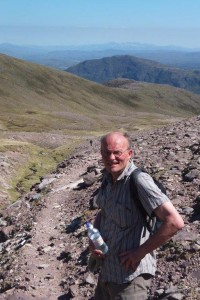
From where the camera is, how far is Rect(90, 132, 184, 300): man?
305 inches

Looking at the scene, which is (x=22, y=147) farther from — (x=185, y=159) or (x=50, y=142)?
(x=185, y=159)

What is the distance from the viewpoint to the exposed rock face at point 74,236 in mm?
13242

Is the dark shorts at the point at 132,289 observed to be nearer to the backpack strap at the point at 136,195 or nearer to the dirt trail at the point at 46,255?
the backpack strap at the point at 136,195

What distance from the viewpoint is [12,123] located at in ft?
408

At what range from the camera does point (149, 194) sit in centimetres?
741

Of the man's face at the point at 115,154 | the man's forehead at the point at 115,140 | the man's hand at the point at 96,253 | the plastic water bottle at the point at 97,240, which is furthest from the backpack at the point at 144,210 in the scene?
the man's hand at the point at 96,253

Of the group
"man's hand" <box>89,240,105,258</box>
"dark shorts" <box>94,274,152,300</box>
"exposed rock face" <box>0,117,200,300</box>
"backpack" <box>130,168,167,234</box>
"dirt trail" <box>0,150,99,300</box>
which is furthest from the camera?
"dirt trail" <box>0,150,99,300</box>

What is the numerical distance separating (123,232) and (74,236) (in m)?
10.4

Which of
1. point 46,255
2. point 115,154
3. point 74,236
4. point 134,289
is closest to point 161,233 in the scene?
point 134,289

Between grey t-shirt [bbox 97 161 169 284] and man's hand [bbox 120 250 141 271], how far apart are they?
14 cm

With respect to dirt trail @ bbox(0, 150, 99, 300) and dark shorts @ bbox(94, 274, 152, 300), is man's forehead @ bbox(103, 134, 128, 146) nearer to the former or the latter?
dark shorts @ bbox(94, 274, 152, 300)

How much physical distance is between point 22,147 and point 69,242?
32.0 metres

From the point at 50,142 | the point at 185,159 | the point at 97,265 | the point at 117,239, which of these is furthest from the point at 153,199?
the point at 50,142

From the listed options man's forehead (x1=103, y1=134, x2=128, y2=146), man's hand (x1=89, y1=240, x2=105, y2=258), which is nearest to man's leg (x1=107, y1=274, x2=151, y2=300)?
man's hand (x1=89, y1=240, x2=105, y2=258)
